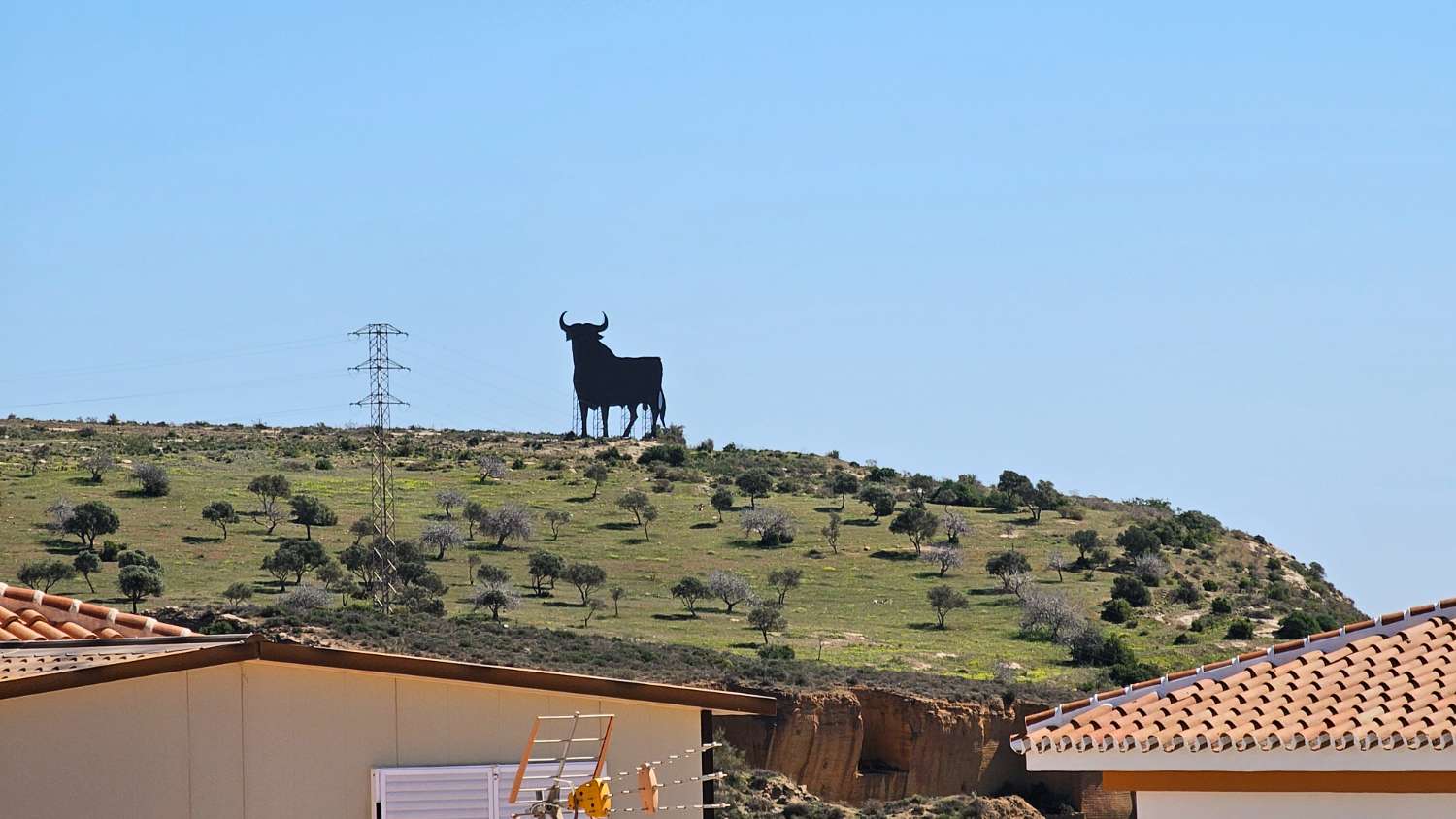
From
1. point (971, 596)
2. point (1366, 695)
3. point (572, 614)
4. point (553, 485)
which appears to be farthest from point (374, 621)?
point (1366, 695)

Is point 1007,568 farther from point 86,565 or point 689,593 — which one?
point 86,565

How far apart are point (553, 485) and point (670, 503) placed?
552 cm

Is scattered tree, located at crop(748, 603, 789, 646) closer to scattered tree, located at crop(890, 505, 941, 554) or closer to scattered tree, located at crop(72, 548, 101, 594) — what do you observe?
scattered tree, located at crop(890, 505, 941, 554)

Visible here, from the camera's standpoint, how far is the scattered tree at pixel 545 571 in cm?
6688

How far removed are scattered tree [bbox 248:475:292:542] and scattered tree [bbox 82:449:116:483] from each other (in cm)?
547

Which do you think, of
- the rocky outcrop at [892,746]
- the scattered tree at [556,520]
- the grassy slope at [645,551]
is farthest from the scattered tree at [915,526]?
the rocky outcrop at [892,746]

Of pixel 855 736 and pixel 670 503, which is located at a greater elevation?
pixel 670 503

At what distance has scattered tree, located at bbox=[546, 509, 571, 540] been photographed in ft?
246

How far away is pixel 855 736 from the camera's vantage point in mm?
53812

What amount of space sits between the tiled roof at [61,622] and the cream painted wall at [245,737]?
254 cm

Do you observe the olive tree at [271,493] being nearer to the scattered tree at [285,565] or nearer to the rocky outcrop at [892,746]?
the scattered tree at [285,565]

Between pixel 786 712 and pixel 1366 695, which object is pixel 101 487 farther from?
pixel 1366 695

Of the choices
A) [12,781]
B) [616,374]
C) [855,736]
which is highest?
[616,374]

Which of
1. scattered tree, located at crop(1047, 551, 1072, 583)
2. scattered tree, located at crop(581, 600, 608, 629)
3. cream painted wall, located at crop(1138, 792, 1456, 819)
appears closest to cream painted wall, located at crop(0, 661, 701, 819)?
cream painted wall, located at crop(1138, 792, 1456, 819)
